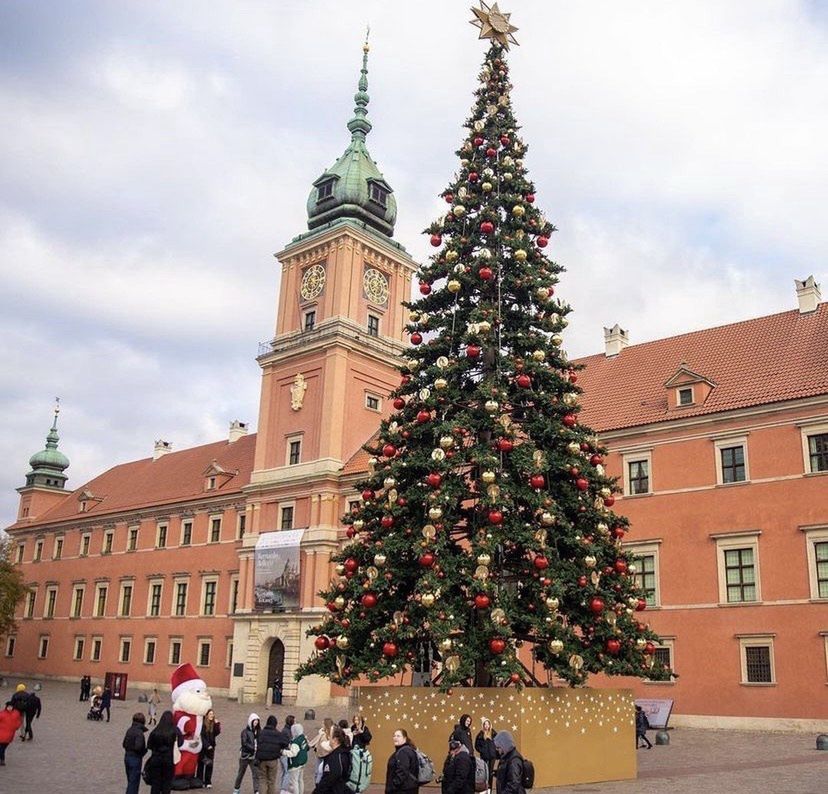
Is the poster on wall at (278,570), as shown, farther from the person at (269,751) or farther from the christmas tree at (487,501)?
the person at (269,751)

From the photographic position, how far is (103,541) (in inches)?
2303

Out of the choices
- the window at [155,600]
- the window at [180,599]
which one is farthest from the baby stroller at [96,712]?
the window at [155,600]

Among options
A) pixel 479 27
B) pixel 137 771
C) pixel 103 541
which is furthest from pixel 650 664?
pixel 103 541

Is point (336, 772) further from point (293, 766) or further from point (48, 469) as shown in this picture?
point (48, 469)

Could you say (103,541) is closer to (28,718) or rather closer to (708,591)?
(28,718)

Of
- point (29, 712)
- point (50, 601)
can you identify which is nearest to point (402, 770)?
point (29, 712)

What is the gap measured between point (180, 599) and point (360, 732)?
3865cm

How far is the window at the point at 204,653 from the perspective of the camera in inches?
1893

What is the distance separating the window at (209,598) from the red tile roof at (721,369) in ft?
77.8

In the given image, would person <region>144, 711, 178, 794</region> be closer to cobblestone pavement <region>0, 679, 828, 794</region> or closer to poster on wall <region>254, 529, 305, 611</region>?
cobblestone pavement <region>0, 679, 828, 794</region>

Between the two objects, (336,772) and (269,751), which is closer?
(336,772)

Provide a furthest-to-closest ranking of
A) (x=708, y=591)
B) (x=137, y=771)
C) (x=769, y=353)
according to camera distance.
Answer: (x=769, y=353) → (x=708, y=591) → (x=137, y=771)

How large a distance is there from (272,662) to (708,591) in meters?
22.1

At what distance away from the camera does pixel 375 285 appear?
1919 inches
